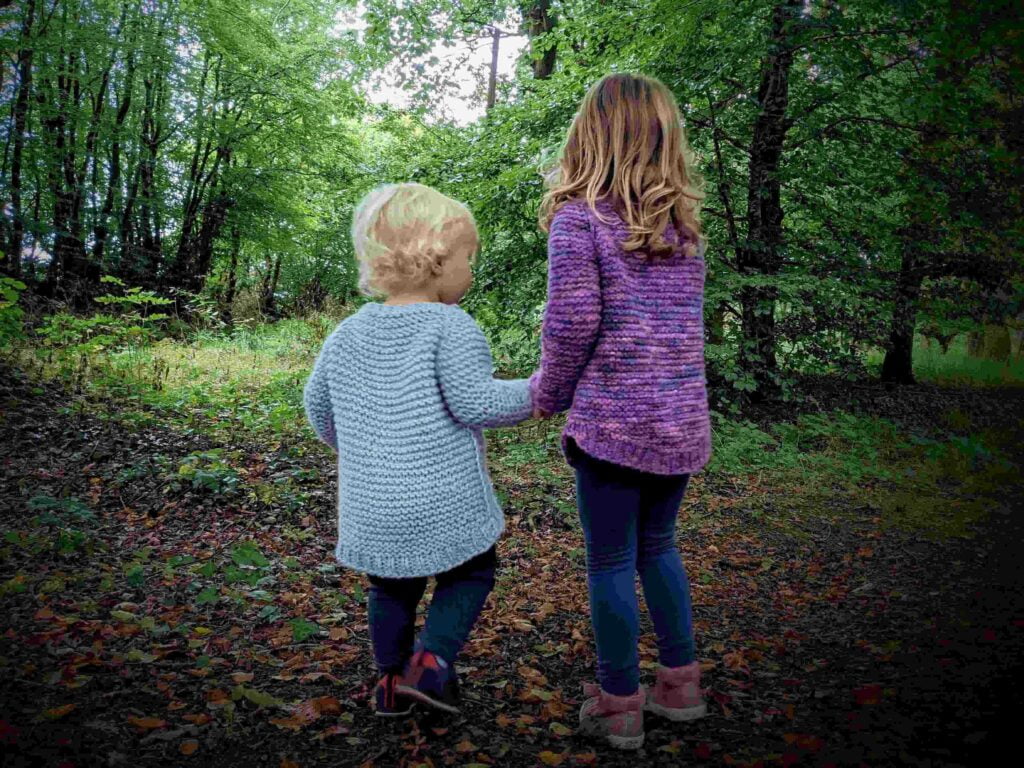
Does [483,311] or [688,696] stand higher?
[483,311]

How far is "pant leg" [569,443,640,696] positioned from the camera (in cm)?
223

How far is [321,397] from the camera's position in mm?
2469

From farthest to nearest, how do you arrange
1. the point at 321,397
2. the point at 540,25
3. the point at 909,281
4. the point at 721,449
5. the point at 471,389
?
the point at 540,25 < the point at 909,281 < the point at 721,449 < the point at 321,397 < the point at 471,389

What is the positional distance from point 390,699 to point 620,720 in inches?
31.0

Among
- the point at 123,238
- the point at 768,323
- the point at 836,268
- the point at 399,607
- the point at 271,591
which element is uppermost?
the point at 123,238

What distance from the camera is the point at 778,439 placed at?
743 centimetres

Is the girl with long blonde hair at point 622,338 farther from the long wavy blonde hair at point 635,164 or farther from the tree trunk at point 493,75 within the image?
the tree trunk at point 493,75

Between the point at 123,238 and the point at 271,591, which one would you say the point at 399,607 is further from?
the point at 123,238

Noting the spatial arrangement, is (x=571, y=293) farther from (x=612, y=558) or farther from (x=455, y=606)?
(x=455, y=606)

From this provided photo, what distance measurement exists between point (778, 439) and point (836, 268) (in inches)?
73.7

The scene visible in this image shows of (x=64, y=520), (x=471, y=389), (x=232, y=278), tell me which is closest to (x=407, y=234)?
(x=471, y=389)

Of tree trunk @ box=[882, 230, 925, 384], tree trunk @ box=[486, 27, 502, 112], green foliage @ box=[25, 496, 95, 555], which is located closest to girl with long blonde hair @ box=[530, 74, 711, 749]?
green foliage @ box=[25, 496, 95, 555]

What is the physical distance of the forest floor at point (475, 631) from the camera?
2318 millimetres

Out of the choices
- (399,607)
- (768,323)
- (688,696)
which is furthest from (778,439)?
(399,607)
